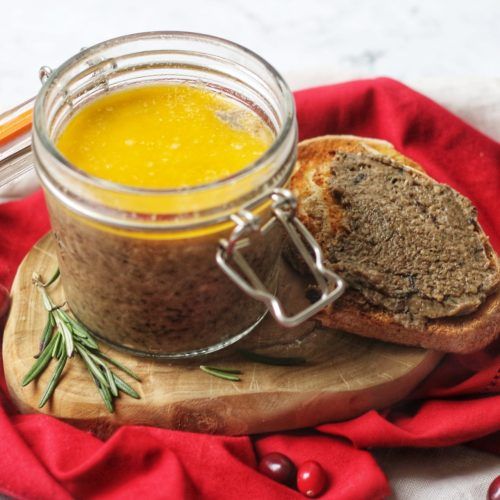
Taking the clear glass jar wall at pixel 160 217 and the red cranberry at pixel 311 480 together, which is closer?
the clear glass jar wall at pixel 160 217

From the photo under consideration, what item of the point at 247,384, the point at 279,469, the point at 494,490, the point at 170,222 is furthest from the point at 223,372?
the point at 494,490

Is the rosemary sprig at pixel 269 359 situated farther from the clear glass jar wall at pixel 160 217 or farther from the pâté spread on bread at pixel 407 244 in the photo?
the pâté spread on bread at pixel 407 244

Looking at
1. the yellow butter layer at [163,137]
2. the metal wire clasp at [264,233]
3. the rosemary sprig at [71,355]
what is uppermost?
the yellow butter layer at [163,137]

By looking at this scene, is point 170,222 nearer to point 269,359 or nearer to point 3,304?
point 269,359

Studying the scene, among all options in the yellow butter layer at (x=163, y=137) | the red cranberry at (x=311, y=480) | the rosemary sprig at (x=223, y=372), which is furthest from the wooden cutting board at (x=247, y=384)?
the yellow butter layer at (x=163, y=137)

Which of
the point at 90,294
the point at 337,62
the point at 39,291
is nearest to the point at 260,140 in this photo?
the point at 90,294

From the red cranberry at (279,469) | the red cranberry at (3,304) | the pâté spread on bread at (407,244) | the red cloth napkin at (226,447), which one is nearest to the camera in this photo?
the red cloth napkin at (226,447)

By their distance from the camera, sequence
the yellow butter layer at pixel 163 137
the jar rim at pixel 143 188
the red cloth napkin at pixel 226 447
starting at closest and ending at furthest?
the jar rim at pixel 143 188 < the yellow butter layer at pixel 163 137 < the red cloth napkin at pixel 226 447
